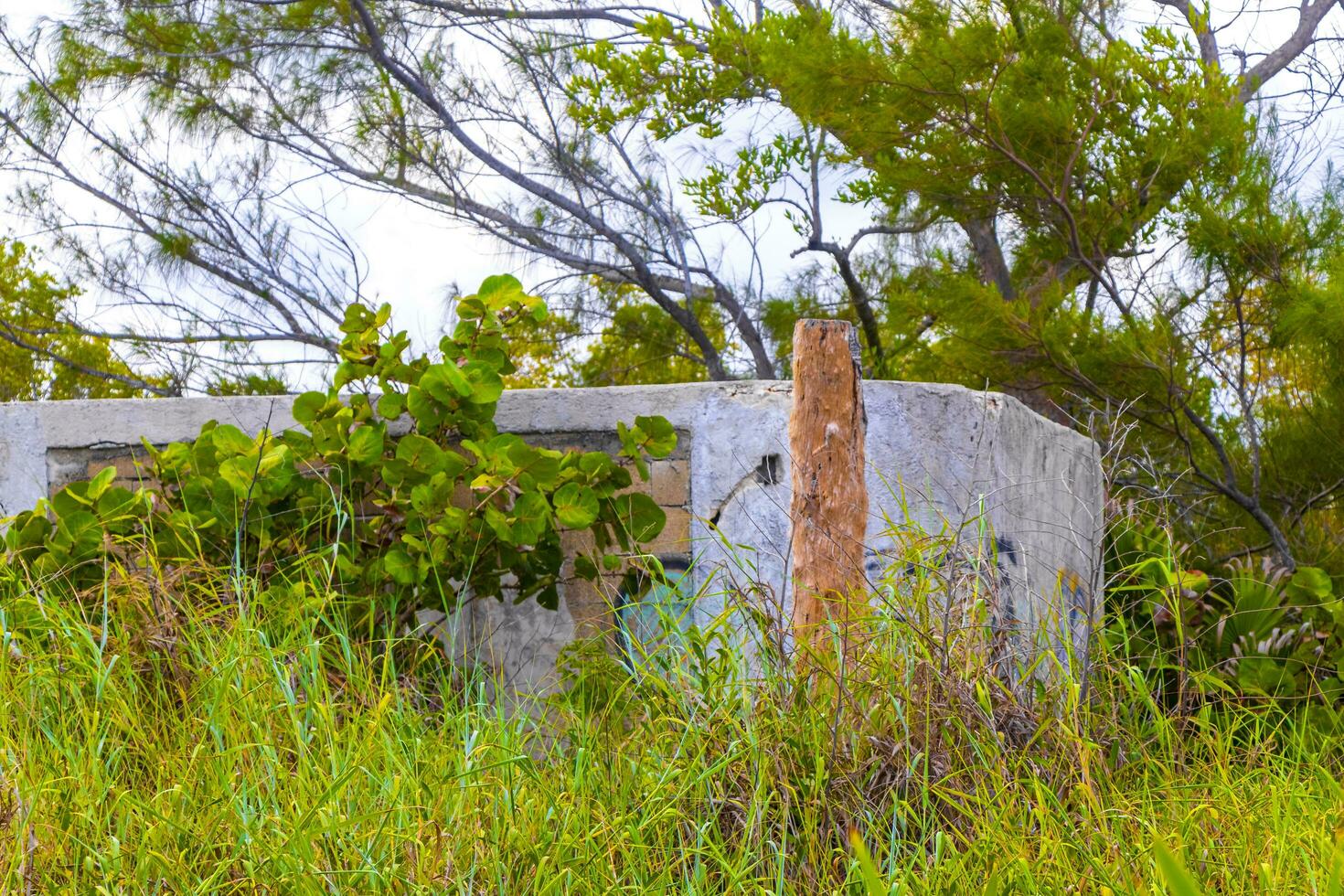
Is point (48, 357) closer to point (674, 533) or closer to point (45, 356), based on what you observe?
point (45, 356)

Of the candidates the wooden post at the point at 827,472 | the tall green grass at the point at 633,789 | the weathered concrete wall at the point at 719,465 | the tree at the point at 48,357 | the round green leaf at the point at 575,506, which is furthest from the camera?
the tree at the point at 48,357

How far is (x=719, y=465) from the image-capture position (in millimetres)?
3346

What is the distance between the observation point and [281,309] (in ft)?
24.4

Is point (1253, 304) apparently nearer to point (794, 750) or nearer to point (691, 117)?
point (691, 117)

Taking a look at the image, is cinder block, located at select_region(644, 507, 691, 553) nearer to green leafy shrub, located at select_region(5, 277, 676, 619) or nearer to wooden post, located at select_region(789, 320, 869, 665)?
green leafy shrub, located at select_region(5, 277, 676, 619)

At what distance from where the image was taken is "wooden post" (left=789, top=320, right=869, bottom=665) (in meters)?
2.66

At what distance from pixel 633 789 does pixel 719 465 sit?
1.26 m

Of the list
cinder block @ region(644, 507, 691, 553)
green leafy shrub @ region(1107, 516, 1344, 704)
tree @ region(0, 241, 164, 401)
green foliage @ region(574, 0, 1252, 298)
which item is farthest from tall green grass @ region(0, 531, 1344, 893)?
tree @ region(0, 241, 164, 401)

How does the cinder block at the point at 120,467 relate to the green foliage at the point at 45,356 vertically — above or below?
below

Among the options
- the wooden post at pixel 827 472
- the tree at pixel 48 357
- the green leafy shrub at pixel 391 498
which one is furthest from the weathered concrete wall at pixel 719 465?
the tree at pixel 48 357

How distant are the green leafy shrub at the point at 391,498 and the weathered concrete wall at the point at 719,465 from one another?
140 millimetres

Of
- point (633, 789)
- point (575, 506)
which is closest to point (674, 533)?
point (575, 506)

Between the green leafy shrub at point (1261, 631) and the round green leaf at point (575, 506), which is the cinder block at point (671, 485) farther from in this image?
the green leafy shrub at point (1261, 631)

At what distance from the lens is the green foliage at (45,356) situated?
330 inches
